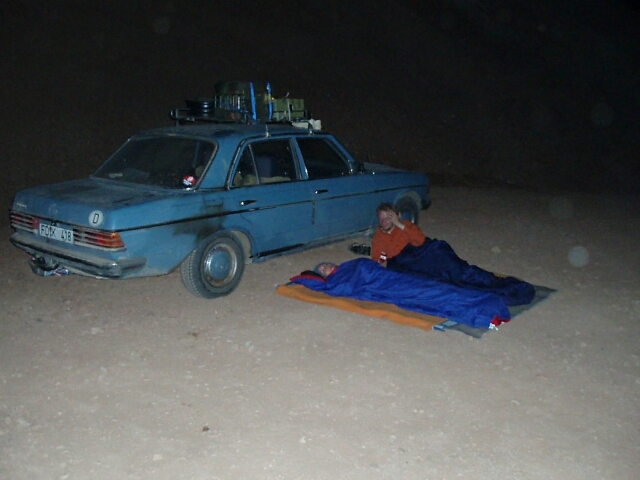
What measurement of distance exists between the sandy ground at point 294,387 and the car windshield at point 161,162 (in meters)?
1.15

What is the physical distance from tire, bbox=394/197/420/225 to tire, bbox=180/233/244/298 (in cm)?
271

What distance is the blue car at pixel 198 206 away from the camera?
18.3 ft

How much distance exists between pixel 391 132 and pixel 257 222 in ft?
36.9

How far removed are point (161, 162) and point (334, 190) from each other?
198cm

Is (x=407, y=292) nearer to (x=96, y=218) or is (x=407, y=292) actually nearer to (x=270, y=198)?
(x=270, y=198)

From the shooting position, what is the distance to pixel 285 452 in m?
3.77

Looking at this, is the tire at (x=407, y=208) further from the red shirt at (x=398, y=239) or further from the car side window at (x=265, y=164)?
the car side window at (x=265, y=164)

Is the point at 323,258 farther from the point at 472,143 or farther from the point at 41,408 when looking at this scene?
the point at 472,143

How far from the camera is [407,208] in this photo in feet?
28.2

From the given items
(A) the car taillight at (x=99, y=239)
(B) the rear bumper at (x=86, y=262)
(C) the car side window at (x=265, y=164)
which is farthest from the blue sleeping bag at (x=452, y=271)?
(A) the car taillight at (x=99, y=239)

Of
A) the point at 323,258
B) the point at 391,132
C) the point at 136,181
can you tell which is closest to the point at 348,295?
the point at 323,258

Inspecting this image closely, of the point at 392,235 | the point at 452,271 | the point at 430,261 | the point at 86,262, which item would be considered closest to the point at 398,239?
the point at 392,235

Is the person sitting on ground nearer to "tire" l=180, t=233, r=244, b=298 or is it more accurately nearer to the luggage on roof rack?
"tire" l=180, t=233, r=244, b=298

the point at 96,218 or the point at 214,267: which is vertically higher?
the point at 96,218
